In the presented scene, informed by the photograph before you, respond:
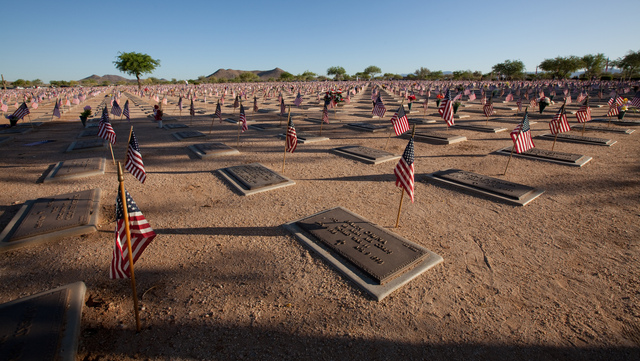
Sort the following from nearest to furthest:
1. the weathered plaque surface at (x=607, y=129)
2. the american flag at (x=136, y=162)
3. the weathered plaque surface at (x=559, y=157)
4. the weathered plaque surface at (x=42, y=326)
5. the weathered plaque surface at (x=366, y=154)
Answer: the weathered plaque surface at (x=42, y=326)
the american flag at (x=136, y=162)
the weathered plaque surface at (x=559, y=157)
the weathered plaque surface at (x=366, y=154)
the weathered plaque surface at (x=607, y=129)

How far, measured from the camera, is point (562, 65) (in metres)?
86.7

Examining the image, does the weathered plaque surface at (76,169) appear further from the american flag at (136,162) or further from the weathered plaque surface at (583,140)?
the weathered plaque surface at (583,140)

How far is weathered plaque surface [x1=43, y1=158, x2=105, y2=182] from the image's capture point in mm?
8406

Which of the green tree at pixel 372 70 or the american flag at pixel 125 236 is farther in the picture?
the green tree at pixel 372 70

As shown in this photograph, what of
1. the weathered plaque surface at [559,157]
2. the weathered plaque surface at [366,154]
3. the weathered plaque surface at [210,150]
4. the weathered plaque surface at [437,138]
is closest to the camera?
the weathered plaque surface at [559,157]

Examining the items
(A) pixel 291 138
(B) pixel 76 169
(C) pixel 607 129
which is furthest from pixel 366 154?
(C) pixel 607 129

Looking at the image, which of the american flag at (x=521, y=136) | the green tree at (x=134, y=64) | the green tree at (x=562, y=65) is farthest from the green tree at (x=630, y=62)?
the green tree at (x=134, y=64)

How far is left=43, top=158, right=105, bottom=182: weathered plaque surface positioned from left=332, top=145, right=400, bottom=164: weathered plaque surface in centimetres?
797

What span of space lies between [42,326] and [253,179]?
17.8ft

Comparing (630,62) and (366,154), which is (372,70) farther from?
(366,154)

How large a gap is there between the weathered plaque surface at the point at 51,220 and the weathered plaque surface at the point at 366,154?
302 inches

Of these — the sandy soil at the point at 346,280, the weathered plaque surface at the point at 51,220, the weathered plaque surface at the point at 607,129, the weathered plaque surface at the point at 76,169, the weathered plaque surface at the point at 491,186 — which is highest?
the weathered plaque surface at the point at 607,129

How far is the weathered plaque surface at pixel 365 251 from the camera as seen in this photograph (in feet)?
13.9

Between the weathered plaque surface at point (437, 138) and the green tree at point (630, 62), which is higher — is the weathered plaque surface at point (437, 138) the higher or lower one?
the lower one
